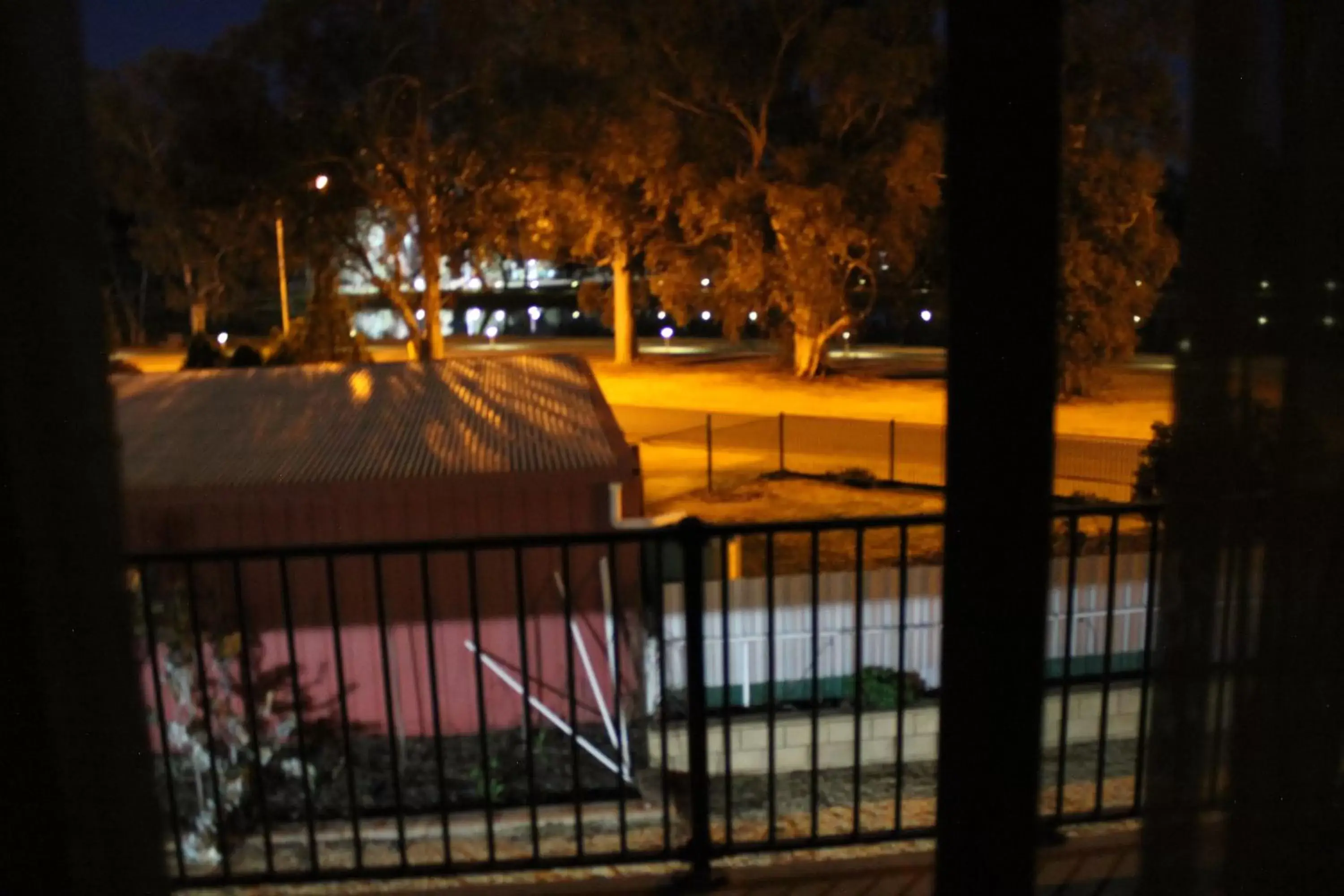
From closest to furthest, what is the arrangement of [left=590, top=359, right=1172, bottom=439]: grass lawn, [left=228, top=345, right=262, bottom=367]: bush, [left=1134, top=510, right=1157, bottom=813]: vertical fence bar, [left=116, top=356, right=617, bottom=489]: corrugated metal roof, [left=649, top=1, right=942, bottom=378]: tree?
[left=1134, top=510, right=1157, bottom=813]: vertical fence bar → [left=116, top=356, right=617, bottom=489]: corrugated metal roof → [left=590, top=359, right=1172, bottom=439]: grass lawn → [left=228, top=345, right=262, bottom=367]: bush → [left=649, top=1, right=942, bottom=378]: tree

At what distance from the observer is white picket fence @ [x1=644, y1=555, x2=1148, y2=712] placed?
276 inches

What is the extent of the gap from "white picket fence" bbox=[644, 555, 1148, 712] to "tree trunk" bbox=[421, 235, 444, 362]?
21462 mm

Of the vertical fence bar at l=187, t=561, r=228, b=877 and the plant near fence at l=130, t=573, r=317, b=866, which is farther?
the plant near fence at l=130, t=573, r=317, b=866

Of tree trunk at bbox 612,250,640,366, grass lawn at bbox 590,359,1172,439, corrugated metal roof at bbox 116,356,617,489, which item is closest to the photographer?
corrugated metal roof at bbox 116,356,617,489

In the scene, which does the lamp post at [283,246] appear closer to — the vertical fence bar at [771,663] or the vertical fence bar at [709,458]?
the vertical fence bar at [709,458]

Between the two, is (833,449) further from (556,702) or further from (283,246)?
(283,246)

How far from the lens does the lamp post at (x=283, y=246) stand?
26906mm

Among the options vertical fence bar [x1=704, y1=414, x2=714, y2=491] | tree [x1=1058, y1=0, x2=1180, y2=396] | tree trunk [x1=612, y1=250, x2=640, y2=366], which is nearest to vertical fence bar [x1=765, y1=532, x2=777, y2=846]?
vertical fence bar [x1=704, y1=414, x2=714, y2=491]

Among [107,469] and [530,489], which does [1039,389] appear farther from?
[530,489]

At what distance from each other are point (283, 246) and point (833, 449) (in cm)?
1741

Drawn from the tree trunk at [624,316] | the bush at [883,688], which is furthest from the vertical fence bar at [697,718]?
the tree trunk at [624,316]

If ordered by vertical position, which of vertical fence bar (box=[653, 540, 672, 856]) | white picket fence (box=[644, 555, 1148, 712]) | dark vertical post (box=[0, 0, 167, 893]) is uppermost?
dark vertical post (box=[0, 0, 167, 893])

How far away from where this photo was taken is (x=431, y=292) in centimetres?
2800

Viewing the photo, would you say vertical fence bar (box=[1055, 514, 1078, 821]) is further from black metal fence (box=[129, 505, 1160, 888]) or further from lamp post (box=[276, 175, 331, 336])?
lamp post (box=[276, 175, 331, 336])
